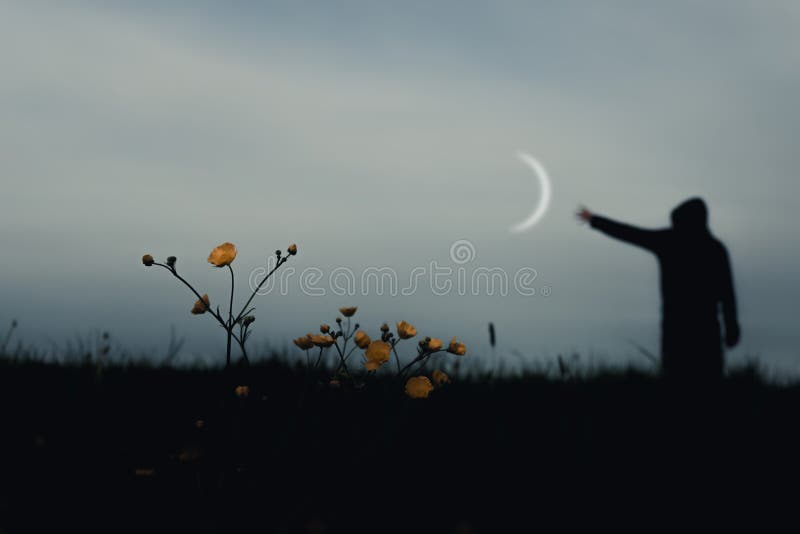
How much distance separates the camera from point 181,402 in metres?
3.59

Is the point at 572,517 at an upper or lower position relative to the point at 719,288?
lower

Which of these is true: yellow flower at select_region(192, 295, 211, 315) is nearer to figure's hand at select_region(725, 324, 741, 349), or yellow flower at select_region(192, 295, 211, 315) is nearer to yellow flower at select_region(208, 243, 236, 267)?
yellow flower at select_region(208, 243, 236, 267)

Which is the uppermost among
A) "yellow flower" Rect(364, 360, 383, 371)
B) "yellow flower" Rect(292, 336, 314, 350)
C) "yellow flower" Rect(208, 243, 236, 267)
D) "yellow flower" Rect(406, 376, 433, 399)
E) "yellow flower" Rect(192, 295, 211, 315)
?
"yellow flower" Rect(208, 243, 236, 267)

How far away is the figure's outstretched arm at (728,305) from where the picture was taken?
229 inches

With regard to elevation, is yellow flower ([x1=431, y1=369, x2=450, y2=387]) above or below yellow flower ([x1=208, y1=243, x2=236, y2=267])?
below

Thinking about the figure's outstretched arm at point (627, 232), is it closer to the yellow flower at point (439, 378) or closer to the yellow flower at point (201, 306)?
the yellow flower at point (439, 378)

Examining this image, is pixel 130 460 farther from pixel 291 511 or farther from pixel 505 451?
pixel 505 451

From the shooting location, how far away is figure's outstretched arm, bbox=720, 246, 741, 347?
19.1 feet

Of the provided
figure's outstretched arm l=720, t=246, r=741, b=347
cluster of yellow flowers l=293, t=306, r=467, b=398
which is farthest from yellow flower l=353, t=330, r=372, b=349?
figure's outstretched arm l=720, t=246, r=741, b=347

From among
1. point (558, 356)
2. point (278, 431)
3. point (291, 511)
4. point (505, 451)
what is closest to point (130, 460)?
point (278, 431)

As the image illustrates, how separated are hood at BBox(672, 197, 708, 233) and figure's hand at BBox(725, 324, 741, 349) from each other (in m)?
0.91

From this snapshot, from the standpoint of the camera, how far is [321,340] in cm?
309

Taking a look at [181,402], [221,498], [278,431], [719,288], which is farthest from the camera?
[719,288]

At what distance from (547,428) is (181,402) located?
2.00 m
